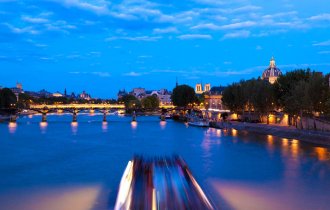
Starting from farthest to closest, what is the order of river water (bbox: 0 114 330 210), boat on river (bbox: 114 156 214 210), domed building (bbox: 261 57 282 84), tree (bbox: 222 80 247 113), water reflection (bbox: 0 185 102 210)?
domed building (bbox: 261 57 282 84), tree (bbox: 222 80 247 113), river water (bbox: 0 114 330 210), water reflection (bbox: 0 185 102 210), boat on river (bbox: 114 156 214 210)

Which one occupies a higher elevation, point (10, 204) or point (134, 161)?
point (134, 161)

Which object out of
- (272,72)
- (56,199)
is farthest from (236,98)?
(56,199)

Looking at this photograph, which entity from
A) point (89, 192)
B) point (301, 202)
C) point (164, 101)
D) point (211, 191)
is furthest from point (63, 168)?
point (164, 101)

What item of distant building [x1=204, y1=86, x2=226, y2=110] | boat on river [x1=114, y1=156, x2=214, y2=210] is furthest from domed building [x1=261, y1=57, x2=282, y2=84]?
boat on river [x1=114, y1=156, x2=214, y2=210]

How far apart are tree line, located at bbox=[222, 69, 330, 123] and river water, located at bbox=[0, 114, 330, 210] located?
12.1 ft

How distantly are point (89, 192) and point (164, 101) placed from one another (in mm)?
138014

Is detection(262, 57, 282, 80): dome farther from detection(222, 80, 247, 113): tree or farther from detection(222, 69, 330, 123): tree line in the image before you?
detection(222, 80, 247, 113): tree

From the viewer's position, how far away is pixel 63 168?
23.3 meters

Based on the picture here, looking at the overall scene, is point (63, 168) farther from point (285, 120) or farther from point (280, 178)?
point (285, 120)

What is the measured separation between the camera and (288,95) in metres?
43.1

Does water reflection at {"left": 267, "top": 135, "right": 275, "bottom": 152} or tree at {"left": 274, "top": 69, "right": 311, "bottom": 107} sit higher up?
tree at {"left": 274, "top": 69, "right": 311, "bottom": 107}

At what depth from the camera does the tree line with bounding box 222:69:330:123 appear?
35.8m

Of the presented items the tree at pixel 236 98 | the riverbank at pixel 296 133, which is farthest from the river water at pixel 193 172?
the tree at pixel 236 98

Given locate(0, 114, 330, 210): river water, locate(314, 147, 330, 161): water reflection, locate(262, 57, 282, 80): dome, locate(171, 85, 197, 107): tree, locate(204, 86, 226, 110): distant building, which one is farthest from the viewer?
locate(262, 57, 282, 80): dome
